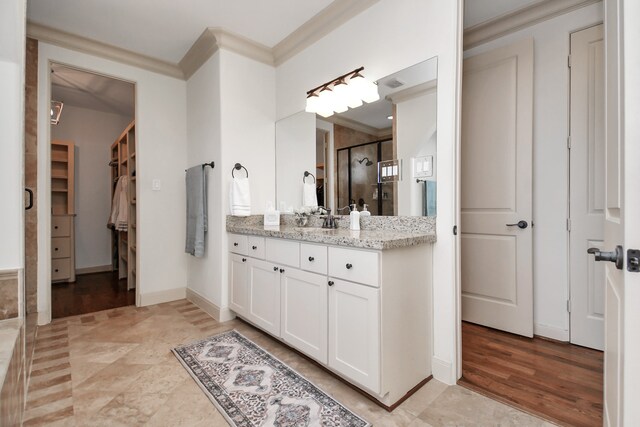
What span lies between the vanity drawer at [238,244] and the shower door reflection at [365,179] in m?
0.85

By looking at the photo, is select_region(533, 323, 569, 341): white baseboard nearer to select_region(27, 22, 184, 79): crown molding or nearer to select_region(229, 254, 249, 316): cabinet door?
select_region(229, 254, 249, 316): cabinet door

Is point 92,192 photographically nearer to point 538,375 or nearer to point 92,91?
point 92,91

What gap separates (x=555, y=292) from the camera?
7.50 feet

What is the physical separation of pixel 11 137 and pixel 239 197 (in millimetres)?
1543

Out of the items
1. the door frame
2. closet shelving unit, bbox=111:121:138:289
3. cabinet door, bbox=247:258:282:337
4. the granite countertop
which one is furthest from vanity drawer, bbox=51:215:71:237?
the granite countertop

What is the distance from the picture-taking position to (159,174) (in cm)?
327

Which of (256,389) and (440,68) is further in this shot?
(440,68)

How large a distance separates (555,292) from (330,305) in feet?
5.88

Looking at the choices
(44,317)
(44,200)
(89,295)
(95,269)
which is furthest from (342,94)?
(95,269)

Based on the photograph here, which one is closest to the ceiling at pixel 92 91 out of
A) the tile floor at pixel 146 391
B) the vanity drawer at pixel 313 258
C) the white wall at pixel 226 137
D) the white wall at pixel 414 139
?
the white wall at pixel 226 137

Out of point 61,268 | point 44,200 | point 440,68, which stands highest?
point 440,68

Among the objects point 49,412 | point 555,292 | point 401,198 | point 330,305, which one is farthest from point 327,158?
point 49,412

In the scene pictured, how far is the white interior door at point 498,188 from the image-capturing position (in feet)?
7.72

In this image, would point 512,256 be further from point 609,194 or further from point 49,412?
point 49,412
